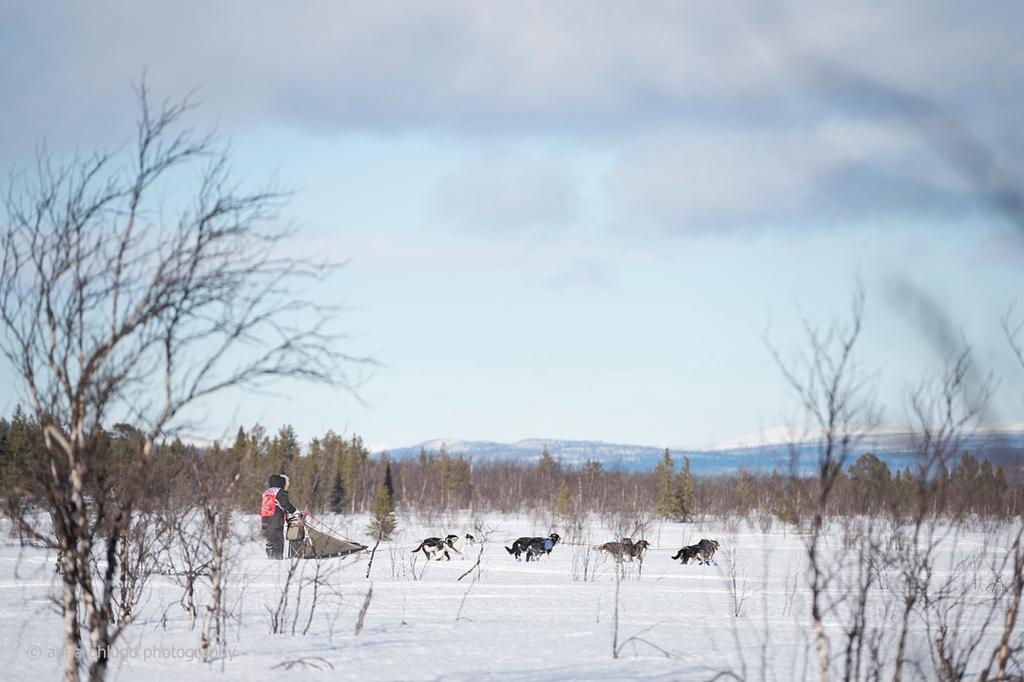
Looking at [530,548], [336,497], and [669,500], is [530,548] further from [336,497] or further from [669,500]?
[336,497]

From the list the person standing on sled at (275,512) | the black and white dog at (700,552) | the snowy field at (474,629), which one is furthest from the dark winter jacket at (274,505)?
the black and white dog at (700,552)

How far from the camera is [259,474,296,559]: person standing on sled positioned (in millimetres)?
14562

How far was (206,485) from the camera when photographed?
7473mm

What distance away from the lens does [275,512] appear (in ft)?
49.5

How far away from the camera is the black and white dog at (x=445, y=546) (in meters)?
16.4

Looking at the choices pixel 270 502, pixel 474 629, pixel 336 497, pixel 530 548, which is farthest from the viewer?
pixel 336 497

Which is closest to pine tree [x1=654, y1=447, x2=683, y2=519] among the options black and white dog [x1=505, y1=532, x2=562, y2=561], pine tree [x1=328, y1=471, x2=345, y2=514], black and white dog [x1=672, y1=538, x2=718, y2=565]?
pine tree [x1=328, y1=471, x2=345, y2=514]

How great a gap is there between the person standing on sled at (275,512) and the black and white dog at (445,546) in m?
2.38

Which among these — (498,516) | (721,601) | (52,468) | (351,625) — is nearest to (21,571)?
(351,625)

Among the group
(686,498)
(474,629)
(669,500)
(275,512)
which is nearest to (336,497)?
(669,500)

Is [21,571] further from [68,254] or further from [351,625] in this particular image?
[68,254]

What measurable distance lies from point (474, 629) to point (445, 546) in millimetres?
8695

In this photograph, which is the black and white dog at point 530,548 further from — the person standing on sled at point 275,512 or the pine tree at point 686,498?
the pine tree at point 686,498

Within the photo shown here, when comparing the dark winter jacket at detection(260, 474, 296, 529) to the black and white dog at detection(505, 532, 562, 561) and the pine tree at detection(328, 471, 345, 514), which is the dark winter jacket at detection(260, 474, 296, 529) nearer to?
the black and white dog at detection(505, 532, 562, 561)
